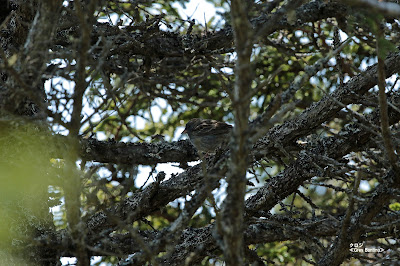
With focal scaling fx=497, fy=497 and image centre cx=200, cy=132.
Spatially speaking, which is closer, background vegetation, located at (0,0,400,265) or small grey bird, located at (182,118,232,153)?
background vegetation, located at (0,0,400,265)

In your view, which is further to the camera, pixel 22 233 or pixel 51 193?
pixel 51 193

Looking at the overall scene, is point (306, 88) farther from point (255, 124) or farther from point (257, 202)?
point (255, 124)

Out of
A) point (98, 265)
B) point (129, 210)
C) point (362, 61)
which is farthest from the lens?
point (362, 61)

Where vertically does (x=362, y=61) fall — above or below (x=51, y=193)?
above

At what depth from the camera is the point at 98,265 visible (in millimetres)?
7488

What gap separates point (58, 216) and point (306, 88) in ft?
14.3

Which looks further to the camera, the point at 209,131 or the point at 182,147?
the point at 209,131

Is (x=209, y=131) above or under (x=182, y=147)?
above

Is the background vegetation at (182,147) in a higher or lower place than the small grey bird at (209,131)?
lower

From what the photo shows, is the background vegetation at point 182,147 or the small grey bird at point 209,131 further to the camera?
the small grey bird at point 209,131

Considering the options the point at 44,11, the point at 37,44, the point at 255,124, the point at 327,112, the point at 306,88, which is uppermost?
the point at 306,88

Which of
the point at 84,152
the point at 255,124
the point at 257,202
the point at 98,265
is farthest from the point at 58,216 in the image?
the point at 255,124

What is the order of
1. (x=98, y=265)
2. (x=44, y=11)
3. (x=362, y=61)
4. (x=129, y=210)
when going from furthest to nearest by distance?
(x=362, y=61) < (x=98, y=265) < (x=129, y=210) < (x=44, y=11)

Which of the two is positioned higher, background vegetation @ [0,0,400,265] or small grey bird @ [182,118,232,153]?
small grey bird @ [182,118,232,153]
